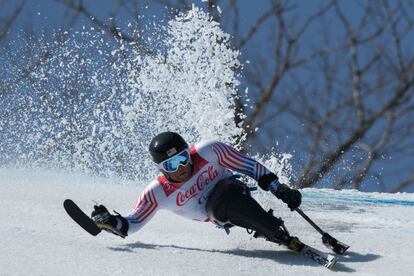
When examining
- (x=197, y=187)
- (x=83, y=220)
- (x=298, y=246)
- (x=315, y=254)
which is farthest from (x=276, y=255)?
(x=83, y=220)

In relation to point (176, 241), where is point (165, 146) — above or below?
above

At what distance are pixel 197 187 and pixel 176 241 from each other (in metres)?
0.39

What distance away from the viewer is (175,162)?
418cm

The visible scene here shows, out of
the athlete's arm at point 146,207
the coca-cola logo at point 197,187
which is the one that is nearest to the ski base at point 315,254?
the coca-cola logo at point 197,187

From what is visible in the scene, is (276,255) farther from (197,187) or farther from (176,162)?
(176,162)

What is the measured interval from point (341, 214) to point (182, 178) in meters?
1.98

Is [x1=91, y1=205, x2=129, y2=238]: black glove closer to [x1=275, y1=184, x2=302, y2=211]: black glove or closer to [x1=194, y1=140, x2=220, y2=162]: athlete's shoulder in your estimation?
[x1=194, y1=140, x2=220, y2=162]: athlete's shoulder

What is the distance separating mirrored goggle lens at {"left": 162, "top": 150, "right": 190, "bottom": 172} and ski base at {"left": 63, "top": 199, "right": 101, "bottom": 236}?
534 mm

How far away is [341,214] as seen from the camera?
5762mm

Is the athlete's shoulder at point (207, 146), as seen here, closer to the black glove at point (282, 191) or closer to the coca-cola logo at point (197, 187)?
the coca-cola logo at point (197, 187)

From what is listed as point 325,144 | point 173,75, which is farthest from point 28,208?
point 325,144

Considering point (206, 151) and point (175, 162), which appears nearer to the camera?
point (175, 162)

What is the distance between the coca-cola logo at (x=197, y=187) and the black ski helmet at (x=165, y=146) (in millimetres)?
270

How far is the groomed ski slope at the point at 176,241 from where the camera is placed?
3520 millimetres
